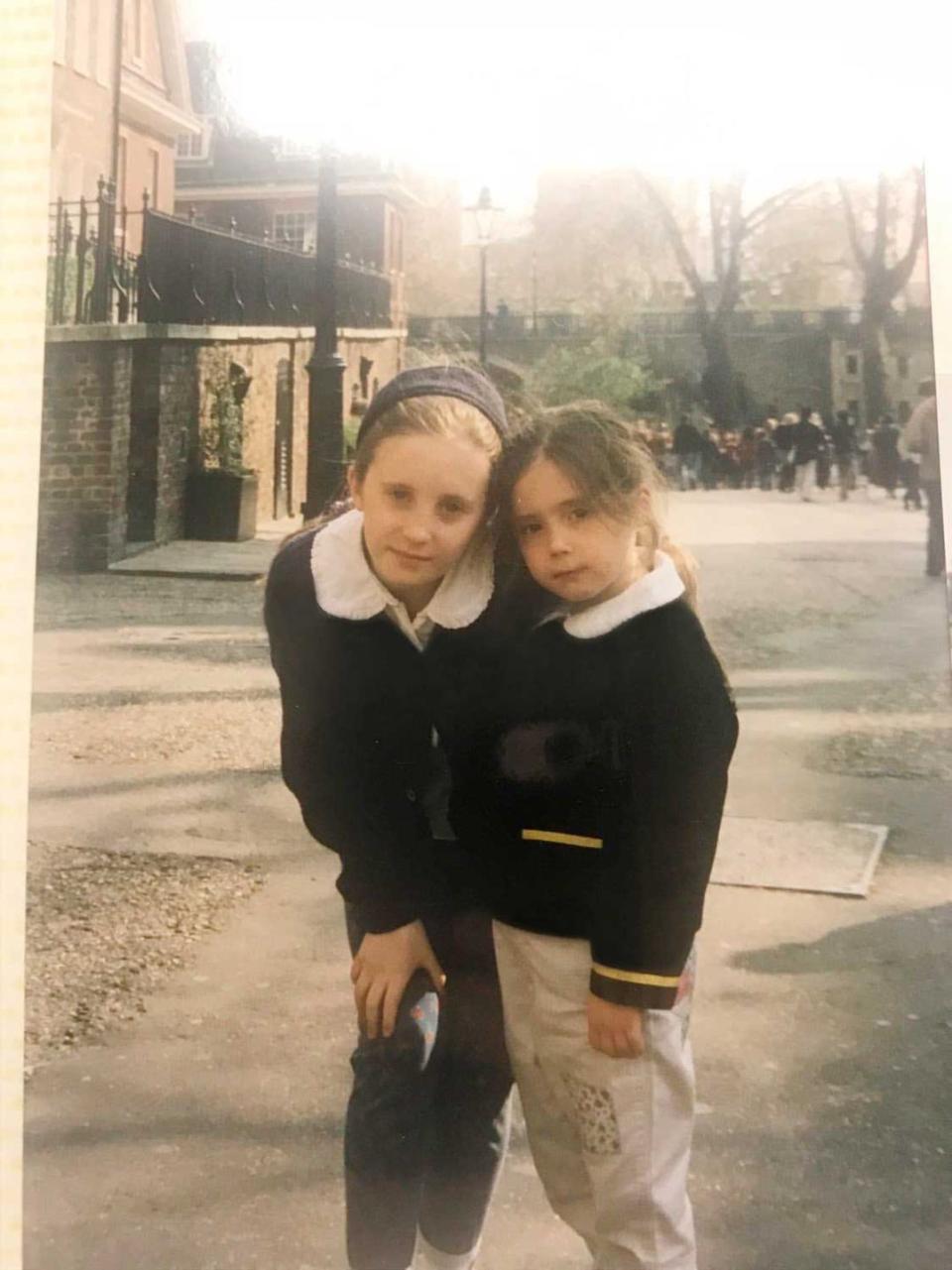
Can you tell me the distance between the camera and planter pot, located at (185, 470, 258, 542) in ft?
3.55

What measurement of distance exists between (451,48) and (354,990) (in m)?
0.90

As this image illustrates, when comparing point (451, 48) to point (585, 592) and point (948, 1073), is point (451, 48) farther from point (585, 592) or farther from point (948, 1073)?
point (948, 1073)

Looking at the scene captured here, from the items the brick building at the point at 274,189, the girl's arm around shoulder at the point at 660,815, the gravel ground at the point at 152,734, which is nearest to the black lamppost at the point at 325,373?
the brick building at the point at 274,189

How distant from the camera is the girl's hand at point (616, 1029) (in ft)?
2.98

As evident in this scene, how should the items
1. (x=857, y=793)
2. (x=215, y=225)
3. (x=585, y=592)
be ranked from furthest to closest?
(x=215, y=225) < (x=857, y=793) < (x=585, y=592)

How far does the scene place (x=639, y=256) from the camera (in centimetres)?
112

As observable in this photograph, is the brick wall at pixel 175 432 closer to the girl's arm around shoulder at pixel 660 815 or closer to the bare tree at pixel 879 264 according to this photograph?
the girl's arm around shoulder at pixel 660 815

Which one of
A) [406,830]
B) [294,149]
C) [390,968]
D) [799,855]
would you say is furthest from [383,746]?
[294,149]

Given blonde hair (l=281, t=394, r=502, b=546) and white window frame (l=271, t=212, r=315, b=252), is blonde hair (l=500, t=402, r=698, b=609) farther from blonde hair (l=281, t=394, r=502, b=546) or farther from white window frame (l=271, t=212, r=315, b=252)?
white window frame (l=271, t=212, r=315, b=252)

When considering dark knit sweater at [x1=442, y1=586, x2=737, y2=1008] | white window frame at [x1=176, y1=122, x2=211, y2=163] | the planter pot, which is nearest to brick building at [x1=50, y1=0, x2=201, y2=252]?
white window frame at [x1=176, y1=122, x2=211, y2=163]

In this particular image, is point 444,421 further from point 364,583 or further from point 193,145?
point 193,145

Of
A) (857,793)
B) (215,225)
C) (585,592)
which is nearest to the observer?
(585,592)

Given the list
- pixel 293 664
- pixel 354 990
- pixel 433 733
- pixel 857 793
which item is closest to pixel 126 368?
pixel 293 664

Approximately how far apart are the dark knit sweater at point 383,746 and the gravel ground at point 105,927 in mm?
166
